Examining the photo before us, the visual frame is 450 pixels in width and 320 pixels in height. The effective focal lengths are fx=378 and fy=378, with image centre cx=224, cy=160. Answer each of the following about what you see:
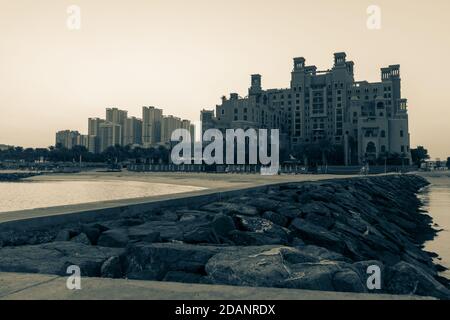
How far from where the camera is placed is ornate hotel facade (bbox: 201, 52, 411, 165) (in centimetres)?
10700

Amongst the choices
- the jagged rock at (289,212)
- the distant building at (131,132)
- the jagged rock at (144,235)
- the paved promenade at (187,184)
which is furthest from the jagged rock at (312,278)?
the distant building at (131,132)

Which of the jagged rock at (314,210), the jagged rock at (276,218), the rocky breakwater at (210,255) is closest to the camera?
the rocky breakwater at (210,255)

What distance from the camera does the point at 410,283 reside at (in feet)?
15.9

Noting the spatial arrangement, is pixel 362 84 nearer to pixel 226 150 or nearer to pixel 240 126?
pixel 240 126

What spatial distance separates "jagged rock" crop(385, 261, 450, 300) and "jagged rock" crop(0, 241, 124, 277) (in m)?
3.52

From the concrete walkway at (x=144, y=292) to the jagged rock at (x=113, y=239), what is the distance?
2.25 metres

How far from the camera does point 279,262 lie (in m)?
4.02

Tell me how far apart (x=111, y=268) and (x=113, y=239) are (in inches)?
53.7

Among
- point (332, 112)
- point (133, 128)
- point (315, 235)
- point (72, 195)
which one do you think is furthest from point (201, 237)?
point (133, 128)

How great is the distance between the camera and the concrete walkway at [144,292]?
9.21 ft

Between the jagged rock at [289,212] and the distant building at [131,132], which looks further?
the distant building at [131,132]

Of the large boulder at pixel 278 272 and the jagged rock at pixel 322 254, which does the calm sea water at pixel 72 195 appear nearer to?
the jagged rock at pixel 322 254

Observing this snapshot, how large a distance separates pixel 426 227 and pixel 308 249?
1338 centimetres

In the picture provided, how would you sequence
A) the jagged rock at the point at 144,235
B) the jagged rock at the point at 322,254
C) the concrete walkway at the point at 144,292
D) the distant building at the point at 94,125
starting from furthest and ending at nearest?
the distant building at the point at 94,125
the jagged rock at the point at 144,235
the jagged rock at the point at 322,254
the concrete walkway at the point at 144,292
